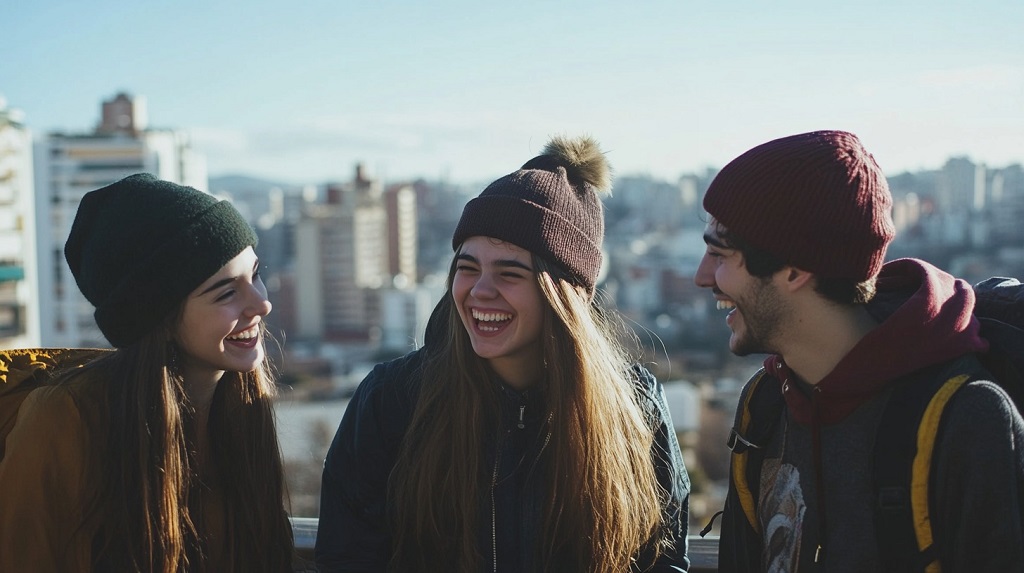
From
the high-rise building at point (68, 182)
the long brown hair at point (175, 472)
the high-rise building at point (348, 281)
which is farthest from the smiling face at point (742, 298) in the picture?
the high-rise building at point (348, 281)

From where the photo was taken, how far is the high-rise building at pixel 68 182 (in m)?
31.6

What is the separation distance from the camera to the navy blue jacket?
195cm

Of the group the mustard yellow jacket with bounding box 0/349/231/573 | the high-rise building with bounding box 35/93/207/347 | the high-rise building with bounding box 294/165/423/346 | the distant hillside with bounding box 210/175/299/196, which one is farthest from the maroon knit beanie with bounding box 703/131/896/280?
the distant hillside with bounding box 210/175/299/196

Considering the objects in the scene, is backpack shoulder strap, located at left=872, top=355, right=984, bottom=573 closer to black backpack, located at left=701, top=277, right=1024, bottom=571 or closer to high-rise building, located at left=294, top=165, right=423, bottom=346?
black backpack, located at left=701, top=277, right=1024, bottom=571

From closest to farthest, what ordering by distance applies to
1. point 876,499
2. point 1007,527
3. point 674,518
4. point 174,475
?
point 1007,527 → point 876,499 → point 174,475 → point 674,518

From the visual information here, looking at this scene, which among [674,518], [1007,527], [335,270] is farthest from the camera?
[335,270]

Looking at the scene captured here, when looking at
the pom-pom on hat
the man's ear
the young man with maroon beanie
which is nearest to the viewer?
the young man with maroon beanie

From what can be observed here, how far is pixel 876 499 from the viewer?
150cm

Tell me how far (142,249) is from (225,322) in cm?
21

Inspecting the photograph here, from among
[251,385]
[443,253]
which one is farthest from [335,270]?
[251,385]

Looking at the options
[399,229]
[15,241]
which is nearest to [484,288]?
[15,241]

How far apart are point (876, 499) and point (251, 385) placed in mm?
1269

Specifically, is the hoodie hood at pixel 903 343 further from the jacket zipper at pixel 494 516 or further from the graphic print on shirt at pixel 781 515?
the jacket zipper at pixel 494 516

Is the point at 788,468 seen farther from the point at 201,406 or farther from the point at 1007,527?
the point at 201,406
